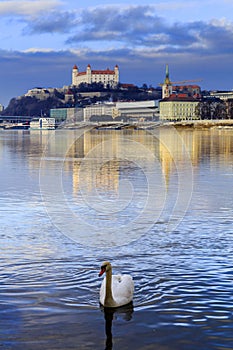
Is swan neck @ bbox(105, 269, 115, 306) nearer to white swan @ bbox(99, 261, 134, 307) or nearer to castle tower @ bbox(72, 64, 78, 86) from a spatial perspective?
white swan @ bbox(99, 261, 134, 307)

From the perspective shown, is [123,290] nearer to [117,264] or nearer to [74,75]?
[117,264]

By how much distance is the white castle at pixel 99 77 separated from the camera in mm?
187500

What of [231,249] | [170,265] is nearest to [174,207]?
[231,249]

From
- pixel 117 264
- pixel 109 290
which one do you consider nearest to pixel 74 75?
pixel 117 264

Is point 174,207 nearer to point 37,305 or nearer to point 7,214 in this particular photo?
point 7,214

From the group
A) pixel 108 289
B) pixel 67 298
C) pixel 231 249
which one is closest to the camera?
pixel 108 289

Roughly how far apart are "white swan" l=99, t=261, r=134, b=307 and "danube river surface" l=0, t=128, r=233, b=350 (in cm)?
8

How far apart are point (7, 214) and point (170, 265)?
3.95m

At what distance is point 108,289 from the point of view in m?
5.24

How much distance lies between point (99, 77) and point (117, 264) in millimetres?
184648

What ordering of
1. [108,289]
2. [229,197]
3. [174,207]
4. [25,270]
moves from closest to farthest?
[108,289] → [25,270] → [174,207] → [229,197]

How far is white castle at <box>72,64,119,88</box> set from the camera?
615 ft

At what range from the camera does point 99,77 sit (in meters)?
189

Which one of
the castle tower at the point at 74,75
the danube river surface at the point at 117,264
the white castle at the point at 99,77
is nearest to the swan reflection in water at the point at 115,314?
the danube river surface at the point at 117,264
